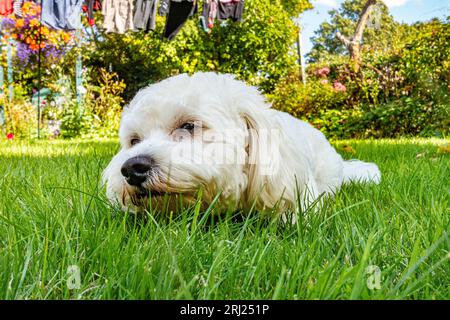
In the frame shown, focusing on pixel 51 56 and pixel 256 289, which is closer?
pixel 256 289

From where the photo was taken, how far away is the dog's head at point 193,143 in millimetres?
1570

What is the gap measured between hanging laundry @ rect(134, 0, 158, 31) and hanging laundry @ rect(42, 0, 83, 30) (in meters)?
1.14

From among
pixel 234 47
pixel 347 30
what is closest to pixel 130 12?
pixel 234 47

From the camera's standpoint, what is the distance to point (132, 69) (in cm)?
1634

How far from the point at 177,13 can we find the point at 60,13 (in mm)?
2246

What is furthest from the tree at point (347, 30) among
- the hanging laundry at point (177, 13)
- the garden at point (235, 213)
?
the hanging laundry at point (177, 13)

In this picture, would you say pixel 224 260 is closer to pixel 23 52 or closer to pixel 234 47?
pixel 23 52

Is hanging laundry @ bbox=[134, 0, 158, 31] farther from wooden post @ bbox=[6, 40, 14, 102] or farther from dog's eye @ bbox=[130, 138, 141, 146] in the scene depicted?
dog's eye @ bbox=[130, 138, 141, 146]

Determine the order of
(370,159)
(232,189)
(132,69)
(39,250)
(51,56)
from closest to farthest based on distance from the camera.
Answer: (39,250)
(232,189)
(370,159)
(51,56)
(132,69)

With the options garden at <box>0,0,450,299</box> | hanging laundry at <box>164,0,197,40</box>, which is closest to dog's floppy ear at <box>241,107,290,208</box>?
garden at <box>0,0,450,299</box>

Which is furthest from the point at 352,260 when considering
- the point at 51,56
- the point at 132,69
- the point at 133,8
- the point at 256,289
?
the point at 132,69

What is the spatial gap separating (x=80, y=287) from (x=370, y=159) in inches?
141

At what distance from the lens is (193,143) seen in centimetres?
168
